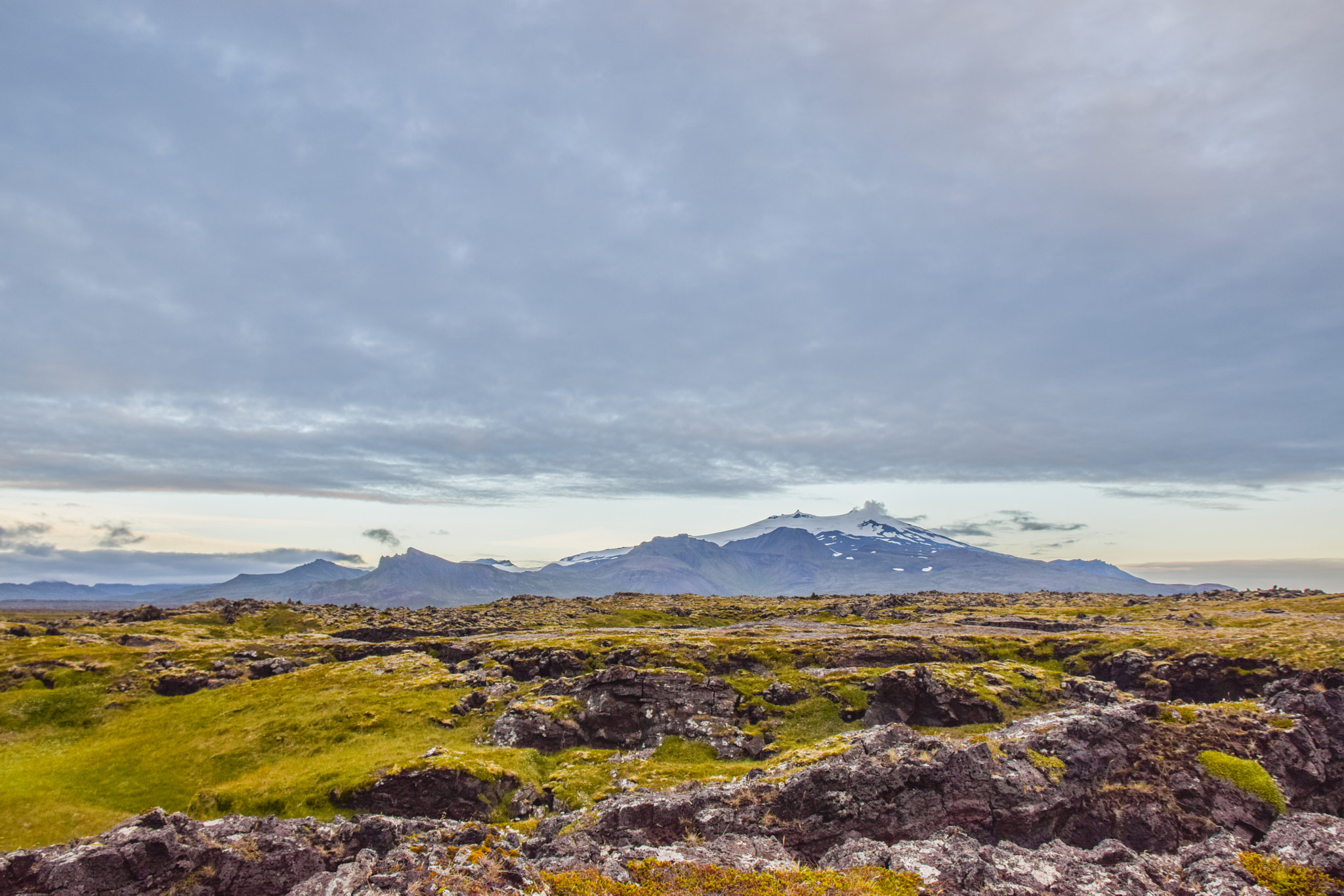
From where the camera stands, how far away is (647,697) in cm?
6122

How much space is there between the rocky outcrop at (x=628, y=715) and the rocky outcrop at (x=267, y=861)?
23.0 m

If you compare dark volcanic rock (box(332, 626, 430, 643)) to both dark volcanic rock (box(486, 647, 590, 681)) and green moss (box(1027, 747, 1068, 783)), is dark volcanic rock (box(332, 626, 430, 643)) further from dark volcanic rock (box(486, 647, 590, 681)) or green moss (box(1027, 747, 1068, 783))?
green moss (box(1027, 747, 1068, 783))

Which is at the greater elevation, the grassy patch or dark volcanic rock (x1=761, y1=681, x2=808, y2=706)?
the grassy patch

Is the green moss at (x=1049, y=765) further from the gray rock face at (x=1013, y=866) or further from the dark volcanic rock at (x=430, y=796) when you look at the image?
the dark volcanic rock at (x=430, y=796)

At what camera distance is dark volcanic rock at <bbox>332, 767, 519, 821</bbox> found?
43.9 meters

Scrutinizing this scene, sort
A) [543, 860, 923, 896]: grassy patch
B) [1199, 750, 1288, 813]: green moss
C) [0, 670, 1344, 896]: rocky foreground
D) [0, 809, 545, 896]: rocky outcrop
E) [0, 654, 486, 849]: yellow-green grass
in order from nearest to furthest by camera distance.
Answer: [543, 860, 923, 896]: grassy patch < [0, 809, 545, 896]: rocky outcrop < [0, 670, 1344, 896]: rocky foreground < [1199, 750, 1288, 813]: green moss < [0, 654, 486, 849]: yellow-green grass

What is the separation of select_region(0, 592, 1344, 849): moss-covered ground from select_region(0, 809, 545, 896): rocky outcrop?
1171 centimetres

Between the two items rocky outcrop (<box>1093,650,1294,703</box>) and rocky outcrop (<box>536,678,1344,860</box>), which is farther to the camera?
rocky outcrop (<box>1093,650,1294,703</box>)

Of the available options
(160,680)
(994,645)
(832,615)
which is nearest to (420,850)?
(160,680)

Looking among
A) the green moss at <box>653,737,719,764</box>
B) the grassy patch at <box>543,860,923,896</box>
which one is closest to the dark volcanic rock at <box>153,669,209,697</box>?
the green moss at <box>653,737,719,764</box>

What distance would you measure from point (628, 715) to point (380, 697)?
30.8 meters

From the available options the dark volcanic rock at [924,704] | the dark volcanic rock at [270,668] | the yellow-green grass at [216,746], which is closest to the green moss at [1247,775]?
the dark volcanic rock at [924,704]

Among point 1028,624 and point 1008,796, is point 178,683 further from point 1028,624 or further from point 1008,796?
point 1028,624

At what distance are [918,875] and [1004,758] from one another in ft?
54.0
